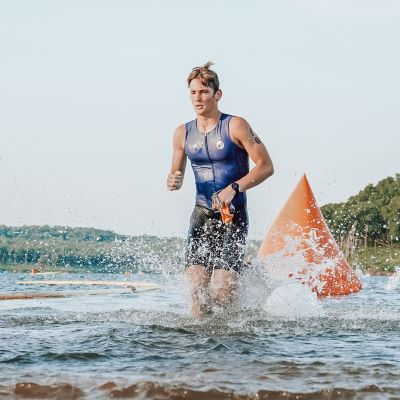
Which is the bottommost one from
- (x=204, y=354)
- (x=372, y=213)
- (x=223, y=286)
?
(x=204, y=354)

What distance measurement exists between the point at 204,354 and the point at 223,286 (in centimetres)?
206

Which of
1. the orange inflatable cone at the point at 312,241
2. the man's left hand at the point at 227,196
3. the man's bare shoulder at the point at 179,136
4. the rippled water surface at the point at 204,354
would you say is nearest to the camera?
the rippled water surface at the point at 204,354

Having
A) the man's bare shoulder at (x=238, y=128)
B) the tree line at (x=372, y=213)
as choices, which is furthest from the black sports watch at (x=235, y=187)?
the tree line at (x=372, y=213)

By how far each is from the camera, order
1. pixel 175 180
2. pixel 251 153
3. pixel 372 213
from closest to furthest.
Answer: pixel 251 153 → pixel 175 180 → pixel 372 213

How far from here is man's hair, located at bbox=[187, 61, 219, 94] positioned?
26.0ft

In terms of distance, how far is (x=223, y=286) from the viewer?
318 inches

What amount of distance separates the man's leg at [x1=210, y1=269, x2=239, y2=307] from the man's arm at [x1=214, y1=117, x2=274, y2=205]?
0.87 m

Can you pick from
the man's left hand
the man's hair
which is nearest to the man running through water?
the man's hair

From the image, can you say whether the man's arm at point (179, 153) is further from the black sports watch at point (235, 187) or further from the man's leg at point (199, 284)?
the man's leg at point (199, 284)

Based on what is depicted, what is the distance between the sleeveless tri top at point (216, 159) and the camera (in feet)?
26.2

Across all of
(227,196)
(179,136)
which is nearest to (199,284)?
(227,196)

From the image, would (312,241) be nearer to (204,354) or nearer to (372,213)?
(204,354)

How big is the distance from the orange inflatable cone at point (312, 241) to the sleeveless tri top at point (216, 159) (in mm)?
6820

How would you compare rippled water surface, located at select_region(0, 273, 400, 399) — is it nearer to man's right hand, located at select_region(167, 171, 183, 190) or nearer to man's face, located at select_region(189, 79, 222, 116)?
man's right hand, located at select_region(167, 171, 183, 190)
